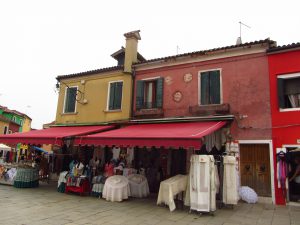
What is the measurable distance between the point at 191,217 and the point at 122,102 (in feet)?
26.3

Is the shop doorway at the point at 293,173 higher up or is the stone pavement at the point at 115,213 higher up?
the shop doorway at the point at 293,173

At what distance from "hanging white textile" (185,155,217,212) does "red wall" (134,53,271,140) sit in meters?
3.32

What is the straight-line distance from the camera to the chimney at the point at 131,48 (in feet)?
48.2

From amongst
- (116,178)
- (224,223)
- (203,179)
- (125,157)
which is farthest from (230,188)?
(125,157)

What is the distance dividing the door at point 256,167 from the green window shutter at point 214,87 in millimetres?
2394

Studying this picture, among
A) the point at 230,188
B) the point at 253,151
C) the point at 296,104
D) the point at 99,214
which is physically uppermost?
the point at 296,104

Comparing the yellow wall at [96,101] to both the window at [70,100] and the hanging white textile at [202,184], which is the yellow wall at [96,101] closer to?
the window at [70,100]

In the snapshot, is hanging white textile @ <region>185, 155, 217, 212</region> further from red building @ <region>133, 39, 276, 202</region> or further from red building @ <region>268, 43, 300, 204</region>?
red building @ <region>268, 43, 300, 204</region>

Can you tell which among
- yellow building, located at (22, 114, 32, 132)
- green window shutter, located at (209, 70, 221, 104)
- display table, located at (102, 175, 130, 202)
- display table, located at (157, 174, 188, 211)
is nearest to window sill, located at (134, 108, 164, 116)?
green window shutter, located at (209, 70, 221, 104)

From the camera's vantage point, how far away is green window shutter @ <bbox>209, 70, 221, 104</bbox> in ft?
39.9

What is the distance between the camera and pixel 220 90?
39.7 feet

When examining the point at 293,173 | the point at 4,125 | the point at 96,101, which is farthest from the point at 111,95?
the point at 4,125

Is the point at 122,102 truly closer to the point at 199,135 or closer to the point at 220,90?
the point at 220,90

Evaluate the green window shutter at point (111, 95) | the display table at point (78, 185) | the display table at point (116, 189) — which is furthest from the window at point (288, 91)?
the display table at point (78, 185)
